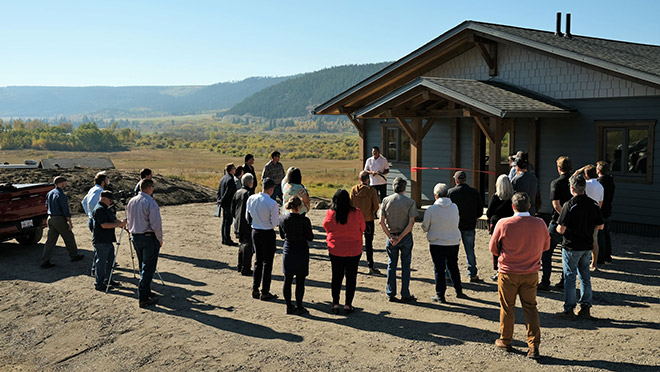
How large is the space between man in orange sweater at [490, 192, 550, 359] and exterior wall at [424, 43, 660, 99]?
8667 millimetres

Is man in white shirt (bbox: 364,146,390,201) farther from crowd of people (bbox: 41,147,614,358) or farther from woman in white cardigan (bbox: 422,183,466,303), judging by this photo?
woman in white cardigan (bbox: 422,183,466,303)

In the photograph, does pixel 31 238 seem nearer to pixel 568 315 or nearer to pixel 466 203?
pixel 466 203

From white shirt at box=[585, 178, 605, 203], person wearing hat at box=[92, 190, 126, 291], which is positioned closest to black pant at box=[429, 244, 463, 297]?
white shirt at box=[585, 178, 605, 203]

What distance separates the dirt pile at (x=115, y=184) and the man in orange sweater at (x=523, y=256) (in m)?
15.9

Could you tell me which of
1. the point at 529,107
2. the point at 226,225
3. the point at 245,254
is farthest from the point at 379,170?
the point at 245,254

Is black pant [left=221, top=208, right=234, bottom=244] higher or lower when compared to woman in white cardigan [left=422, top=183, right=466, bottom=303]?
lower

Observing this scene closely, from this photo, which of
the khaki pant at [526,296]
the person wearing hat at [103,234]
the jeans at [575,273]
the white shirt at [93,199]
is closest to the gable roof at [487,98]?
the jeans at [575,273]

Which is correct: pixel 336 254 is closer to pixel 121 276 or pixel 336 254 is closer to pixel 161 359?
pixel 161 359

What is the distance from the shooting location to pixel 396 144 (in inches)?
777

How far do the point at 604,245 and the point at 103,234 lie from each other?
8.66m

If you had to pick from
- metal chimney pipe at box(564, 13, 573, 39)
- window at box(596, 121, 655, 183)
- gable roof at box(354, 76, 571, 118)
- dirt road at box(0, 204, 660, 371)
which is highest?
metal chimney pipe at box(564, 13, 573, 39)

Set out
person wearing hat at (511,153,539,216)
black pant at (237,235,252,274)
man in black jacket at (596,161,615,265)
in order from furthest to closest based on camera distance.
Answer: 1. black pant at (237,235,252,274)
2. man in black jacket at (596,161,615,265)
3. person wearing hat at (511,153,539,216)

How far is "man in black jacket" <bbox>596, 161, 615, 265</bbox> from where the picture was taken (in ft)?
35.2

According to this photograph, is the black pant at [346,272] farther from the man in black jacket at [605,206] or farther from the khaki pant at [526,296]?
the man in black jacket at [605,206]
